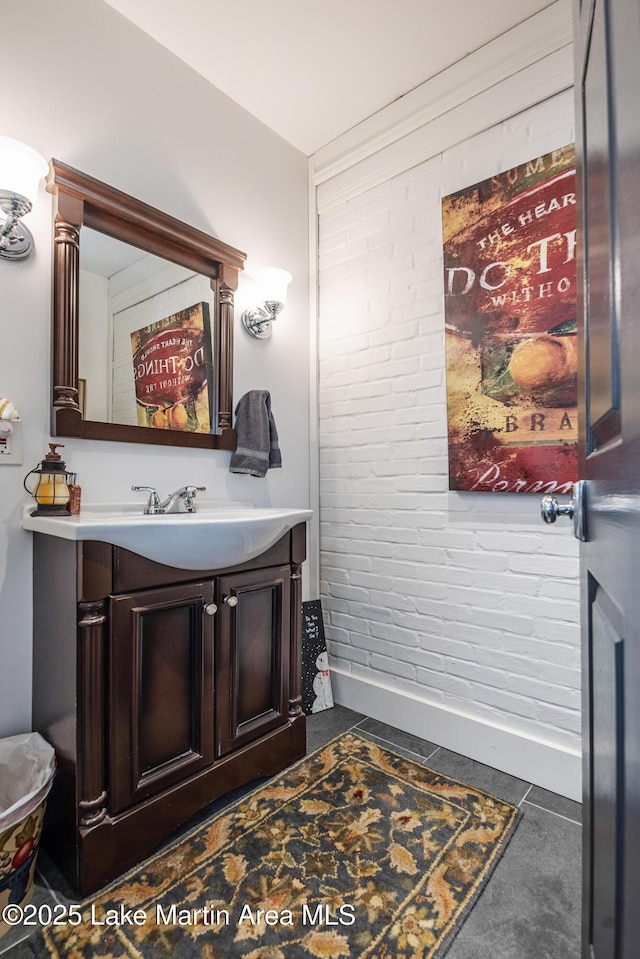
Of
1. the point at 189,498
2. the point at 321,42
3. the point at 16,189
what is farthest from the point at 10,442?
the point at 321,42

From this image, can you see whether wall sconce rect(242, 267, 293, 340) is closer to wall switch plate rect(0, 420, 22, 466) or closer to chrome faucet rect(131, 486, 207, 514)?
chrome faucet rect(131, 486, 207, 514)

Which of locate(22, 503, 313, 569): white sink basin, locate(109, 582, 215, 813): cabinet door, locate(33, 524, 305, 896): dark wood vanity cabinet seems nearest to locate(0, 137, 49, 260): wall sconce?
locate(22, 503, 313, 569): white sink basin

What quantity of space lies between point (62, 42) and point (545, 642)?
2527 mm

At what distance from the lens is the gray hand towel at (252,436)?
200cm

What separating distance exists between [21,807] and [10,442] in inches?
36.9

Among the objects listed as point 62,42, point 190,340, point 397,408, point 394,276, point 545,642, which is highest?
point 62,42

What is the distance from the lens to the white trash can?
108 centimetres

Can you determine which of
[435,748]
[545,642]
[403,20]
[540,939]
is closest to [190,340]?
[403,20]

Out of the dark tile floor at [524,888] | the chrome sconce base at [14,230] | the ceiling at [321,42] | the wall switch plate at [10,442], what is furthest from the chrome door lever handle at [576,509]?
the ceiling at [321,42]

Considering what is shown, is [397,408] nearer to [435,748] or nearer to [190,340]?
[190,340]

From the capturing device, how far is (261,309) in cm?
210

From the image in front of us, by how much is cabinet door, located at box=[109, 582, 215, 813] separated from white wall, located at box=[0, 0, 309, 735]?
41cm

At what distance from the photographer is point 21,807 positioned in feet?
3.54

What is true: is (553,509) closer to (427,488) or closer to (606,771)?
(606,771)
